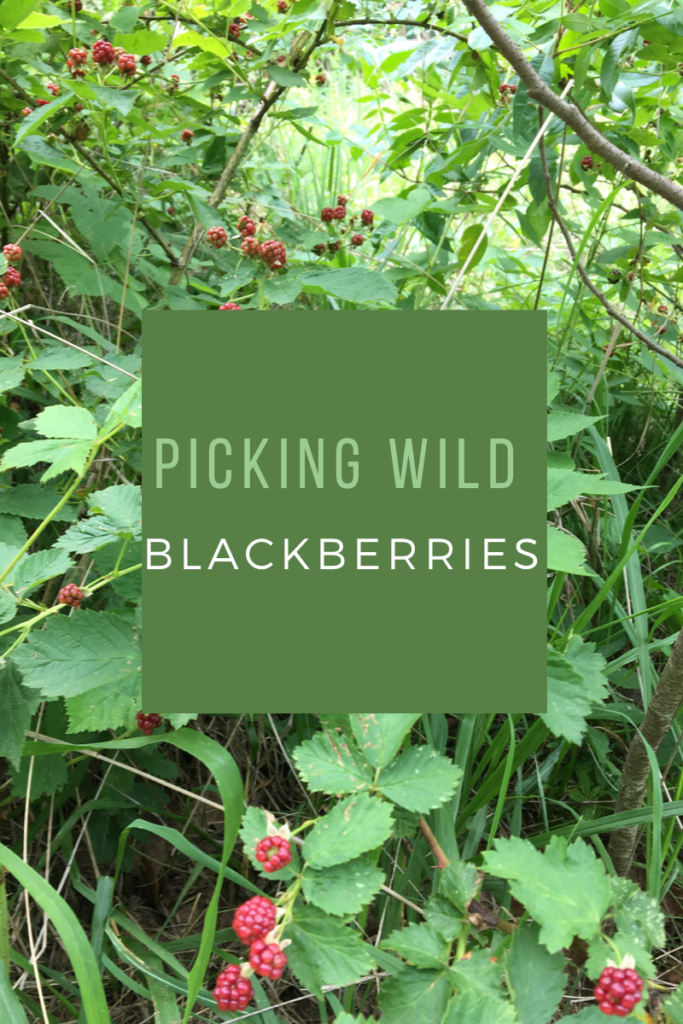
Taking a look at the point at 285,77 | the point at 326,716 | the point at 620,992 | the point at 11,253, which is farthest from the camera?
the point at 285,77

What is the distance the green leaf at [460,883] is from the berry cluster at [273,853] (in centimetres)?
Answer: 17

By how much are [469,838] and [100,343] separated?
1.05m

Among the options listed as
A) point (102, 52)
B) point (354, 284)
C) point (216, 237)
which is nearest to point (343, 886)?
point (354, 284)

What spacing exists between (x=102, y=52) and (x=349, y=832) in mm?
1237

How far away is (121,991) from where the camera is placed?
93cm

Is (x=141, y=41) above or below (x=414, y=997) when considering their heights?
above

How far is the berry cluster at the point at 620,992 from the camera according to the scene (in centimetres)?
55

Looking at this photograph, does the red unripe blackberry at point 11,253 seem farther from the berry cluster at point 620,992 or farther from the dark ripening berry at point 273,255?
the berry cluster at point 620,992

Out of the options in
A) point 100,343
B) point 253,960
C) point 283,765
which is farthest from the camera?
point 100,343

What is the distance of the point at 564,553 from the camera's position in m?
0.80

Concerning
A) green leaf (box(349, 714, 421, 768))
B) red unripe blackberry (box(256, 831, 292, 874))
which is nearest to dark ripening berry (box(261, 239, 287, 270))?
green leaf (box(349, 714, 421, 768))

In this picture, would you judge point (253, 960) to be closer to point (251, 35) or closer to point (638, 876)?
point (638, 876)

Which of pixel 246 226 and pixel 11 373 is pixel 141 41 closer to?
pixel 246 226

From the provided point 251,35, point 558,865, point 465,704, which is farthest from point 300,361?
point 251,35
